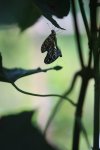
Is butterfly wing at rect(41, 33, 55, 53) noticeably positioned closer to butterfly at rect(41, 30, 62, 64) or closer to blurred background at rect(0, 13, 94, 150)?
butterfly at rect(41, 30, 62, 64)

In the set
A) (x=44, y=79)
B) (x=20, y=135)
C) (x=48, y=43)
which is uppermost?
(x=48, y=43)

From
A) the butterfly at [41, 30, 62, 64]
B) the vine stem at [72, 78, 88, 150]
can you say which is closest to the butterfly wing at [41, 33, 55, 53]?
the butterfly at [41, 30, 62, 64]

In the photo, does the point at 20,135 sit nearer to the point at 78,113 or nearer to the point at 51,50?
the point at 78,113

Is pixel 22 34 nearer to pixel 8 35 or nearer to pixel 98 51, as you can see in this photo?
pixel 8 35

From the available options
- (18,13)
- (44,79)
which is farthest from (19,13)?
(44,79)

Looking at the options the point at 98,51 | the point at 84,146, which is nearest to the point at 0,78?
the point at 98,51

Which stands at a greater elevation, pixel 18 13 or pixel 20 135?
pixel 18 13

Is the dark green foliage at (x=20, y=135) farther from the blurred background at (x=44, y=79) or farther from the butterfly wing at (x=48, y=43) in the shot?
the butterfly wing at (x=48, y=43)

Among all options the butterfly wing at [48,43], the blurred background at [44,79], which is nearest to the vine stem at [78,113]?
the blurred background at [44,79]

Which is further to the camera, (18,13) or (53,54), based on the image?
(18,13)
